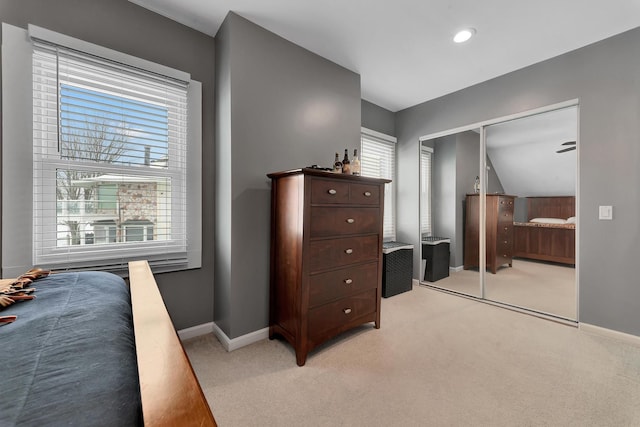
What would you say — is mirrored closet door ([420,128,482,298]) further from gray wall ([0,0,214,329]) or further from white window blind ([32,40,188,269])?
white window blind ([32,40,188,269])

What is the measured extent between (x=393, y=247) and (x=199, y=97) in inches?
105

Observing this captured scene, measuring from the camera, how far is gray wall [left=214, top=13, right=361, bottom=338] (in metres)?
2.05

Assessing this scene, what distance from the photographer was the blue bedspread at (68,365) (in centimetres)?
44

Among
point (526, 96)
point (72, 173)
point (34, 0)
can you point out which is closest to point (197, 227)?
point (72, 173)

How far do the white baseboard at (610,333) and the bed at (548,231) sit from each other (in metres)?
0.57

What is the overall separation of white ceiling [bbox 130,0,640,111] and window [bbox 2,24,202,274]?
640 mm

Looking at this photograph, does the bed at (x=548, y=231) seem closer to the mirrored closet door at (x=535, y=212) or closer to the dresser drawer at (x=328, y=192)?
the mirrored closet door at (x=535, y=212)

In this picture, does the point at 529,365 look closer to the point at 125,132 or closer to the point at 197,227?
the point at 197,227

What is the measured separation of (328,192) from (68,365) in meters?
1.60

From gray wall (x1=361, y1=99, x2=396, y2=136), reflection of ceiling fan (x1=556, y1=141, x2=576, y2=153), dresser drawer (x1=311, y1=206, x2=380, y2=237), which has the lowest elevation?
dresser drawer (x1=311, y1=206, x2=380, y2=237)

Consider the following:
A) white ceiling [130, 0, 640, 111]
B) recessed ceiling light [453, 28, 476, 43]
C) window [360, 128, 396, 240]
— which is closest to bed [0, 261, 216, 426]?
white ceiling [130, 0, 640, 111]

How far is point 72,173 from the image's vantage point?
174cm

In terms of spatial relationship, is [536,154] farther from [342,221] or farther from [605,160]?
[342,221]

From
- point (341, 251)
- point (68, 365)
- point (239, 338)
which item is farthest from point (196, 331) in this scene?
point (68, 365)
